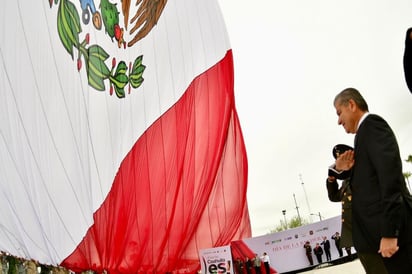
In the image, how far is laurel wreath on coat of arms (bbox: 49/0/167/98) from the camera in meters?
2.67

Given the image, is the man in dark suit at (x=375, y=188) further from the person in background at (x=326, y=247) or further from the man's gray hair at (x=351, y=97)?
the person in background at (x=326, y=247)

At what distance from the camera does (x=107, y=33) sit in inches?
126

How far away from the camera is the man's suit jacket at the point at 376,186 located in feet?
5.00

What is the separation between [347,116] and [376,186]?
413mm

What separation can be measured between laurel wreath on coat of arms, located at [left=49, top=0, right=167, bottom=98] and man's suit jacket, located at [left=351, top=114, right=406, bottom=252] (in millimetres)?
2027

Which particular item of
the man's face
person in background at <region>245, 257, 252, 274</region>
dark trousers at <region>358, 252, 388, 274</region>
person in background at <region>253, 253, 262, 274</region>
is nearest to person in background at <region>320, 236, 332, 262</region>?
person in background at <region>253, 253, 262, 274</region>

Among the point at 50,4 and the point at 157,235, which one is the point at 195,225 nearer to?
the point at 157,235

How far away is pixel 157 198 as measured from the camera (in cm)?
343

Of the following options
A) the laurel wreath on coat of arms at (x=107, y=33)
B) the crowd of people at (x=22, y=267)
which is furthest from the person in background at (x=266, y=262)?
the crowd of people at (x=22, y=267)

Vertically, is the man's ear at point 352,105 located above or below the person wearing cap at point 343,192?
above

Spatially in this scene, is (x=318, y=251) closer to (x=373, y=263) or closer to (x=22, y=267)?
(x=373, y=263)

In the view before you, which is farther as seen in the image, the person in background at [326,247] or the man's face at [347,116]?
the person in background at [326,247]

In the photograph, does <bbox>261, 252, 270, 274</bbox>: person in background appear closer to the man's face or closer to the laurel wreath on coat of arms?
the laurel wreath on coat of arms

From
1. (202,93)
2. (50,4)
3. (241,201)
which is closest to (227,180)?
(241,201)
